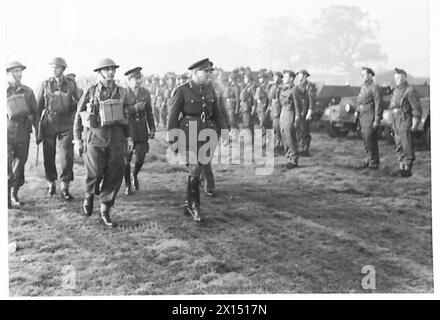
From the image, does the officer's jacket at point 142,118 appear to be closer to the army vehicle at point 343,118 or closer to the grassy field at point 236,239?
the grassy field at point 236,239

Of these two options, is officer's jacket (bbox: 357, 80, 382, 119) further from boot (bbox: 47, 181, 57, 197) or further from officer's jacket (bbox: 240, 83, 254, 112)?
boot (bbox: 47, 181, 57, 197)

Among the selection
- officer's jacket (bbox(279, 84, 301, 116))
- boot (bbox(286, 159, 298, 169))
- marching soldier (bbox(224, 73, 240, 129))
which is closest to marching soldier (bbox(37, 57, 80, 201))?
boot (bbox(286, 159, 298, 169))

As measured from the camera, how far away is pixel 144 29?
652 cm

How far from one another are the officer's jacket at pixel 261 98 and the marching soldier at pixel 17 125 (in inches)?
196

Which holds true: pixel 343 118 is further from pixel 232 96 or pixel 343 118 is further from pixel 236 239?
pixel 236 239

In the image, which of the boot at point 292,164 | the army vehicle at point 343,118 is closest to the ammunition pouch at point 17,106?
Result: the boot at point 292,164

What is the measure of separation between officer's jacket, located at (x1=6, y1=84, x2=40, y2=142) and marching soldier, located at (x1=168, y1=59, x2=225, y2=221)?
1668mm

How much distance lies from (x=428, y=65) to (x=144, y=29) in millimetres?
3347

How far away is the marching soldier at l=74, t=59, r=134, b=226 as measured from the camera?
5816 mm

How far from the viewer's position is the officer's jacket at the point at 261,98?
1041 cm

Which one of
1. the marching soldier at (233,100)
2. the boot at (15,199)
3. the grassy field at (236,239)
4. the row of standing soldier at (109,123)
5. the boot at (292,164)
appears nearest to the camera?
the grassy field at (236,239)

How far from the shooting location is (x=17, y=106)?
6250 millimetres
